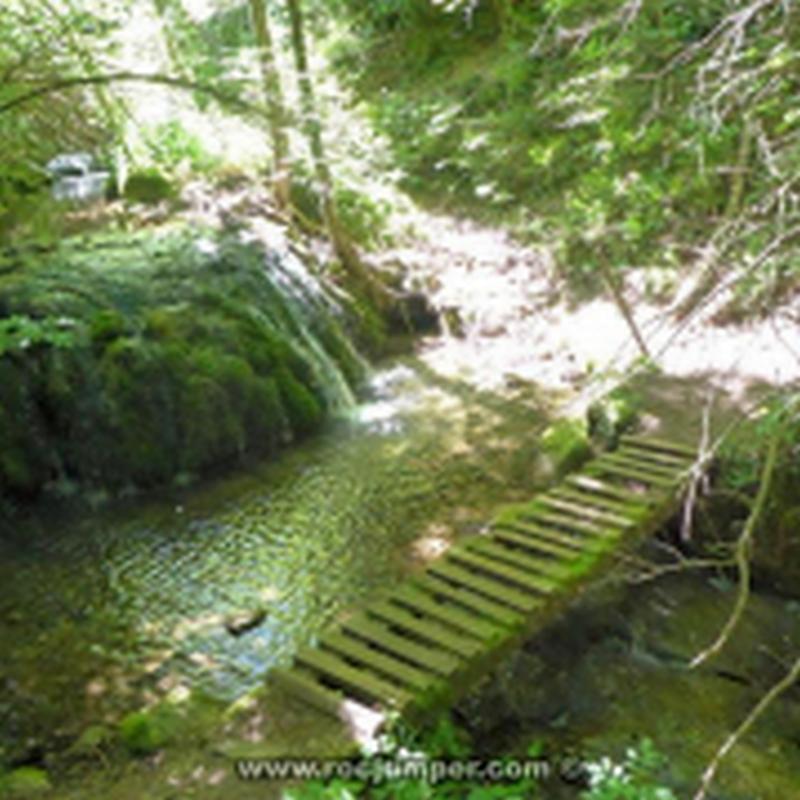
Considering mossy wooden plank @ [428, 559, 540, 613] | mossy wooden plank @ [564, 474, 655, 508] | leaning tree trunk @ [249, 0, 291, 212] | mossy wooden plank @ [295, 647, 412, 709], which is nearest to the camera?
mossy wooden plank @ [295, 647, 412, 709]

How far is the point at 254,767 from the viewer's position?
3.38m

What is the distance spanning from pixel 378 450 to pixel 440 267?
3.88m

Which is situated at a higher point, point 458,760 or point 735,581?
point 458,760

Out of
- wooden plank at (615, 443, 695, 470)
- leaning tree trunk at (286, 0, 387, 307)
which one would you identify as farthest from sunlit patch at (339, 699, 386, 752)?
leaning tree trunk at (286, 0, 387, 307)

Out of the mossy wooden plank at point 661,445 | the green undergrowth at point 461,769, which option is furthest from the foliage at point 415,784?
the mossy wooden plank at point 661,445

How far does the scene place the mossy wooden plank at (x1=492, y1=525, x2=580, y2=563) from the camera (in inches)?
194

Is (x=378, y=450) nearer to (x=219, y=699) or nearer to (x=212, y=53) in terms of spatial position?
(x=219, y=699)

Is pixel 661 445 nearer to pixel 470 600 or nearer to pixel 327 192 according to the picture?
pixel 470 600

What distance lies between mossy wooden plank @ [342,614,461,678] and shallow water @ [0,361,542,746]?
0.71 meters

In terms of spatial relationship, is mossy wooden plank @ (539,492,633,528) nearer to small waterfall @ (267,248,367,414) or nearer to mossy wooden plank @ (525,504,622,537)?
mossy wooden plank @ (525,504,622,537)

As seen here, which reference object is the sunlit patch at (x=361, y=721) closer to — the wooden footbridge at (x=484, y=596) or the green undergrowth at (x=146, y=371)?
the wooden footbridge at (x=484, y=596)

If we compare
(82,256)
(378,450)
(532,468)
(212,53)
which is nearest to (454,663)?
(532,468)

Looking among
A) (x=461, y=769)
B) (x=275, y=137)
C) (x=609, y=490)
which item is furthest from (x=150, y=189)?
(x=461, y=769)

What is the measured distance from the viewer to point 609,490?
5.65m
